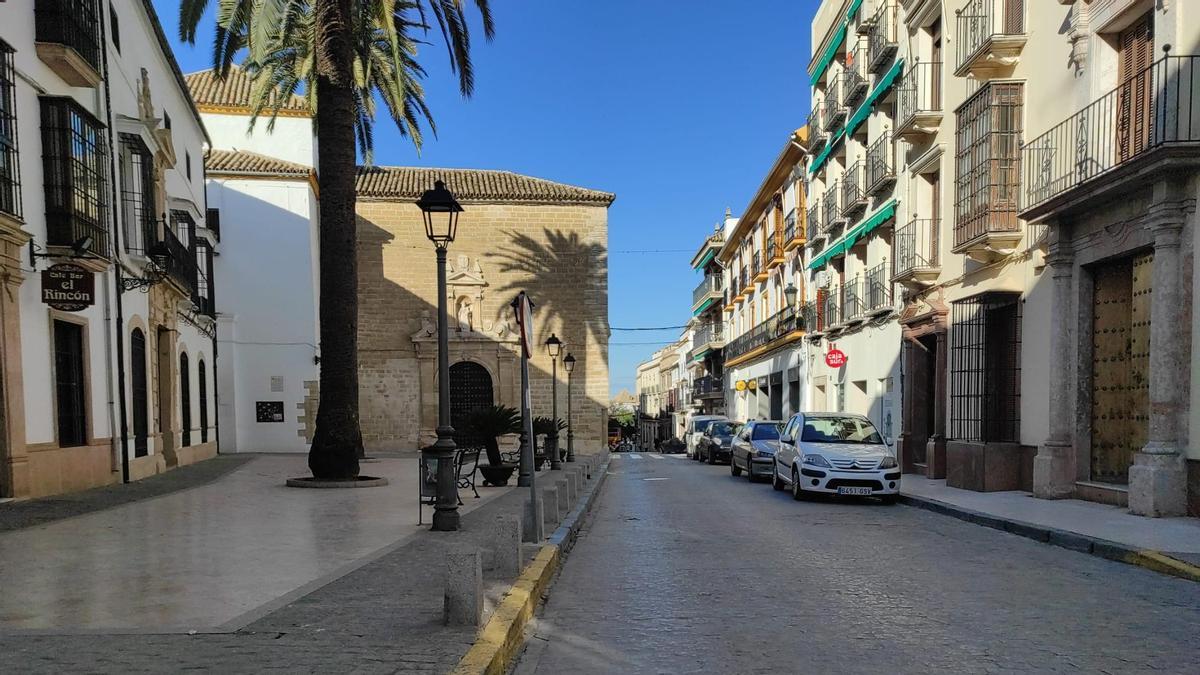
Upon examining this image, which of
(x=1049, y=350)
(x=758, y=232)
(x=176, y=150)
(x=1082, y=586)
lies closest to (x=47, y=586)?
(x=1082, y=586)

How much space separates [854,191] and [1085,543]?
1483 cm

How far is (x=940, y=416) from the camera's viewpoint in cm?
1548

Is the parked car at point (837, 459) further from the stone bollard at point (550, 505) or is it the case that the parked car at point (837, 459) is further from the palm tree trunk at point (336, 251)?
the palm tree trunk at point (336, 251)

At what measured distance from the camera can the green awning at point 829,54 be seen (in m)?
23.5

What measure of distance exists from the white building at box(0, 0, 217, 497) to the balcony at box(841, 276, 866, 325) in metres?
16.7

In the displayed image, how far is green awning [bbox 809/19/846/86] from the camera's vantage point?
23453 millimetres

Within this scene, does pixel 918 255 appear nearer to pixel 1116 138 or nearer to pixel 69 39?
pixel 1116 138

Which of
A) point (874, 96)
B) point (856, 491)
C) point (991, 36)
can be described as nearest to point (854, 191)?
point (874, 96)

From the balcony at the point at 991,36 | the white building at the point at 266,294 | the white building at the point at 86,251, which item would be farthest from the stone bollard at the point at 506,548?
the white building at the point at 266,294

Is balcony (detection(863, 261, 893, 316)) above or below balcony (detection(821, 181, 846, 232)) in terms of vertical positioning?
below

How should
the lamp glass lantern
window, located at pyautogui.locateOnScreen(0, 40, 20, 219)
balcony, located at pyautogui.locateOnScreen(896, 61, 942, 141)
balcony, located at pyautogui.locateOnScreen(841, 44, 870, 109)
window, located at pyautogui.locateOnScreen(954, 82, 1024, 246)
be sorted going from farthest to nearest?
balcony, located at pyautogui.locateOnScreen(841, 44, 870, 109) → balcony, located at pyautogui.locateOnScreen(896, 61, 942, 141) → window, located at pyautogui.locateOnScreen(954, 82, 1024, 246) → window, located at pyautogui.locateOnScreen(0, 40, 20, 219) → the lamp glass lantern

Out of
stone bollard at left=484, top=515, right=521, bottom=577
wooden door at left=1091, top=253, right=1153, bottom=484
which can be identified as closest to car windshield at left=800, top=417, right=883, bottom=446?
wooden door at left=1091, top=253, right=1153, bottom=484

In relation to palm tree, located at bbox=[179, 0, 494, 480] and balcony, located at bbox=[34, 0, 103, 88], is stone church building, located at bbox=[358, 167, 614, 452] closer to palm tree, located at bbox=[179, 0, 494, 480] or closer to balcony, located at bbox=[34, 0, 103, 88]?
palm tree, located at bbox=[179, 0, 494, 480]

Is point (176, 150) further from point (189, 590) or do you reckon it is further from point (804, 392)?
point (804, 392)
